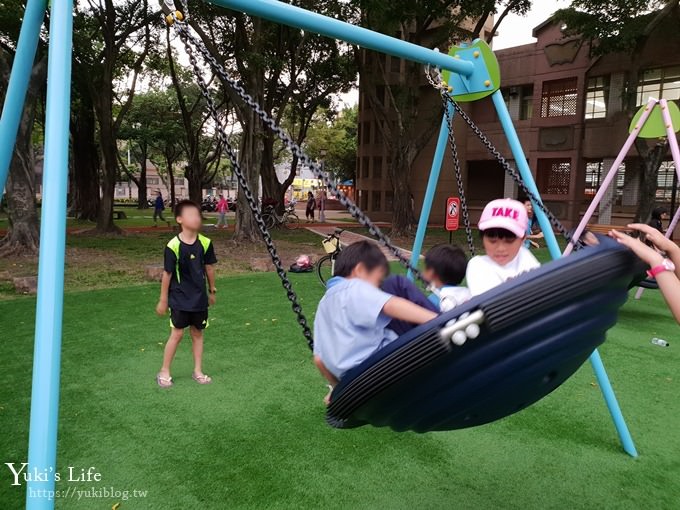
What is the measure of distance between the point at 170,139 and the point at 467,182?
19.0m

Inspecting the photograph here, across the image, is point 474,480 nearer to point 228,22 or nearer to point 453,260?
point 453,260

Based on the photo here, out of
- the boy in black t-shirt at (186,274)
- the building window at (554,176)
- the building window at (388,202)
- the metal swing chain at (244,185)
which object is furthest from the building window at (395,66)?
the metal swing chain at (244,185)

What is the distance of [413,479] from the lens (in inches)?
112

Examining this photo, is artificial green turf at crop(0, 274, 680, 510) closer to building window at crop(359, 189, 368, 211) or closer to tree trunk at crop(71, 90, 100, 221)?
tree trunk at crop(71, 90, 100, 221)

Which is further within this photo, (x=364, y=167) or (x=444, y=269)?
(x=364, y=167)

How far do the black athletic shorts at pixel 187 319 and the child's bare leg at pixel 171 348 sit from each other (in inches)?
2.7

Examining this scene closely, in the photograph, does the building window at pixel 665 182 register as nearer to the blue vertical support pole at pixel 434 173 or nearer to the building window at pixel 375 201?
the building window at pixel 375 201

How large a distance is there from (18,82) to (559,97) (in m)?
22.7

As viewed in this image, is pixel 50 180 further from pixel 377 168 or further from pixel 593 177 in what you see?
pixel 377 168

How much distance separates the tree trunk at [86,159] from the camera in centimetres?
2150

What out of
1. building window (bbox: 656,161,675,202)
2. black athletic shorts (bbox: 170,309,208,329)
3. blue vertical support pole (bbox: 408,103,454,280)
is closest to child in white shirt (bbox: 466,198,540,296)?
blue vertical support pole (bbox: 408,103,454,280)

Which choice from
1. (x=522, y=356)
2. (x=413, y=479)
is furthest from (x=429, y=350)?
(x=413, y=479)

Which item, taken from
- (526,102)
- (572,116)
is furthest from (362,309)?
(526,102)

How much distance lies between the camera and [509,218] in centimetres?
204
